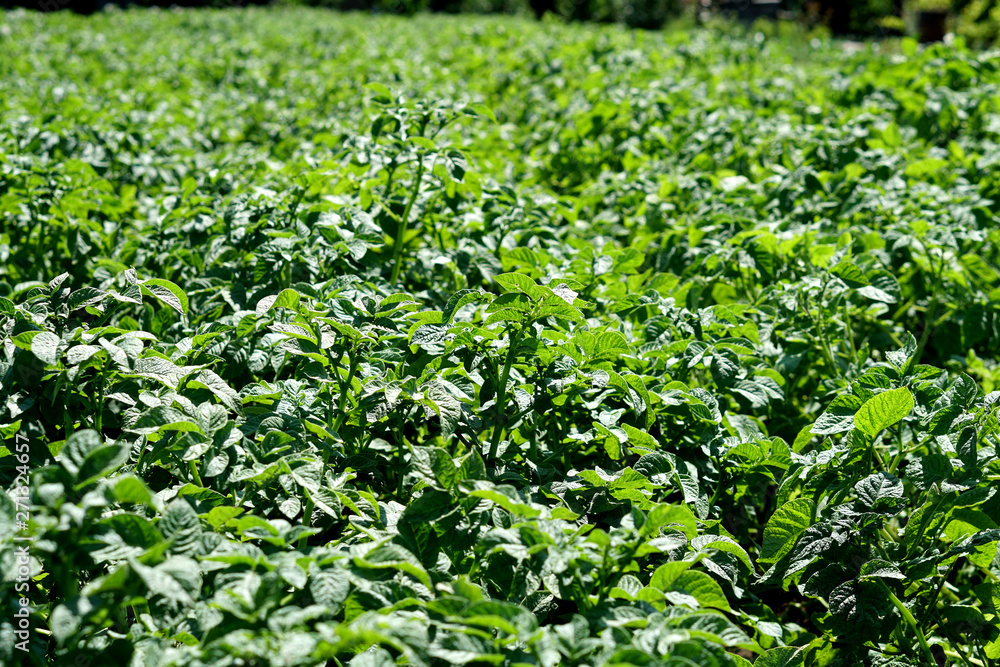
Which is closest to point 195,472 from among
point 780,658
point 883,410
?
point 780,658

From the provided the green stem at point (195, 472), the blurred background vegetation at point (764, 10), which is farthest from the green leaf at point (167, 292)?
the blurred background vegetation at point (764, 10)

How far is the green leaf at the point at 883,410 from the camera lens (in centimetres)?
156

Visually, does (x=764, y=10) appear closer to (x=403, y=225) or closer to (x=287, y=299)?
(x=403, y=225)

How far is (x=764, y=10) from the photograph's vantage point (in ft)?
68.8

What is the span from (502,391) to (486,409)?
0.16 meters

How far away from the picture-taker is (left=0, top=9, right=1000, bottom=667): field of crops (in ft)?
3.78

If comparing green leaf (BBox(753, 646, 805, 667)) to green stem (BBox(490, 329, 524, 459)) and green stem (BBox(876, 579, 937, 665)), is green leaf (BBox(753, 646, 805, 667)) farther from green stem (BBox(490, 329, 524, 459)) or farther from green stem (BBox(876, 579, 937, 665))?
green stem (BBox(490, 329, 524, 459))

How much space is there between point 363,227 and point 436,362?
79cm

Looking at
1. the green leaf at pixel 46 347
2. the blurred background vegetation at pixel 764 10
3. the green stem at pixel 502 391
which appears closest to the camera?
the green leaf at pixel 46 347

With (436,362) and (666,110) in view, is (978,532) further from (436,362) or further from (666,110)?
(666,110)

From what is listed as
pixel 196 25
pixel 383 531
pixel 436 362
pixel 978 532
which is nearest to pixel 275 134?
pixel 436 362

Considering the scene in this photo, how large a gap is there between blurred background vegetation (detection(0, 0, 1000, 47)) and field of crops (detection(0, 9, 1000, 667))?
14.1 metres

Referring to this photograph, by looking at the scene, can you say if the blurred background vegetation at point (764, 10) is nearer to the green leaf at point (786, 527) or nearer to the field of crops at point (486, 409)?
the field of crops at point (486, 409)

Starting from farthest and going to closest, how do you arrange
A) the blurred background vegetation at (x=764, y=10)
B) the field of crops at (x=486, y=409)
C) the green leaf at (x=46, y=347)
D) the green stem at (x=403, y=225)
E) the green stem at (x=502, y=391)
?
the blurred background vegetation at (x=764, y=10)
the green stem at (x=403, y=225)
the green stem at (x=502, y=391)
the green leaf at (x=46, y=347)
the field of crops at (x=486, y=409)
